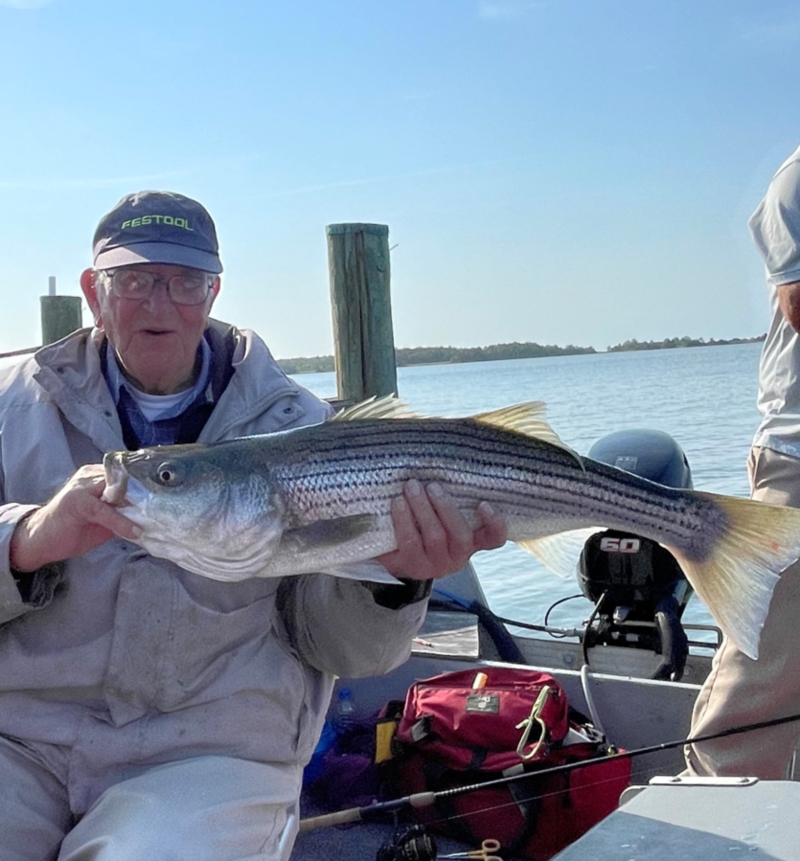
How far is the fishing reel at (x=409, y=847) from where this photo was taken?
349 cm

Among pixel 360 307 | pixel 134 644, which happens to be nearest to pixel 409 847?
pixel 134 644

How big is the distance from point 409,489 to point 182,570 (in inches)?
26.9

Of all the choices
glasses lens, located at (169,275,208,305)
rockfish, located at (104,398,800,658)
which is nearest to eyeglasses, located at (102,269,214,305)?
glasses lens, located at (169,275,208,305)

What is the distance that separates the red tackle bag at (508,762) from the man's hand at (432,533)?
129 cm

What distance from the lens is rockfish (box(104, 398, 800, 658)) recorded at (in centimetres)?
272

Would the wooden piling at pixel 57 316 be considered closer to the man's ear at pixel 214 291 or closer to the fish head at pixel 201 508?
the man's ear at pixel 214 291

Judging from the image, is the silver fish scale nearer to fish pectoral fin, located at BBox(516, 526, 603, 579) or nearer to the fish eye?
fish pectoral fin, located at BBox(516, 526, 603, 579)

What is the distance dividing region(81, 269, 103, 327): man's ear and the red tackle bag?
209 centimetres

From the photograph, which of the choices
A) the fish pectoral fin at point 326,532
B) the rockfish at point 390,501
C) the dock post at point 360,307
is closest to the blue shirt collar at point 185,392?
the rockfish at point 390,501

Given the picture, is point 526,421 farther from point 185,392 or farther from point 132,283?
point 132,283

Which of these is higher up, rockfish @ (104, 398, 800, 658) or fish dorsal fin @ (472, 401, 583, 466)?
fish dorsal fin @ (472, 401, 583, 466)

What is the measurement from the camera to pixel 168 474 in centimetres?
275

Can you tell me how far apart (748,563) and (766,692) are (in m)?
0.68

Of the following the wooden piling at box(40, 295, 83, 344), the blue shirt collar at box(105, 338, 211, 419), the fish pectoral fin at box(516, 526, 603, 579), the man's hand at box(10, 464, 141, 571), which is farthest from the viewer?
the wooden piling at box(40, 295, 83, 344)
